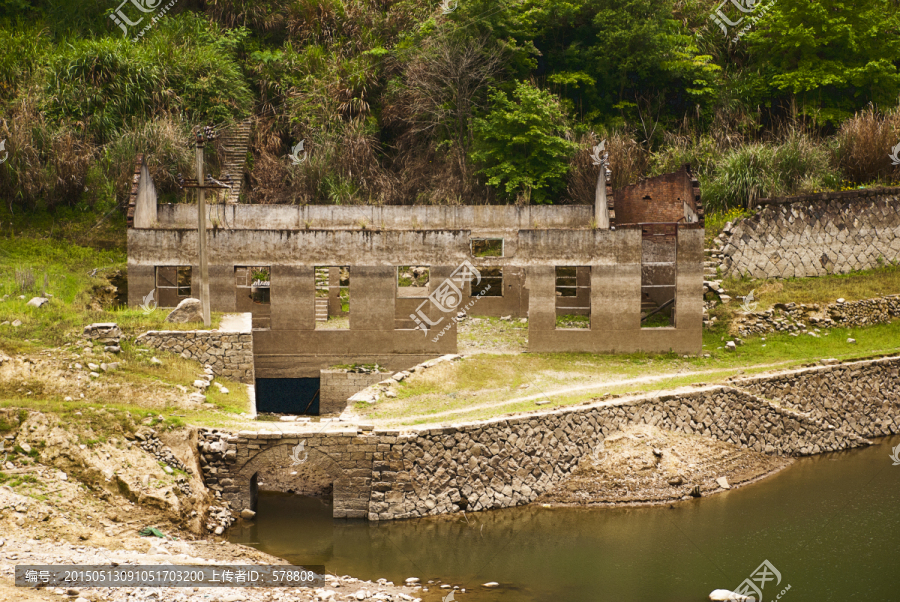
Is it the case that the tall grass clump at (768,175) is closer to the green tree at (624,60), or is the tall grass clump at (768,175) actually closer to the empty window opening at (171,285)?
the green tree at (624,60)

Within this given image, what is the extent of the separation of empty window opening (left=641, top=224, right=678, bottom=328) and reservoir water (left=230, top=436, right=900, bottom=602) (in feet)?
29.5

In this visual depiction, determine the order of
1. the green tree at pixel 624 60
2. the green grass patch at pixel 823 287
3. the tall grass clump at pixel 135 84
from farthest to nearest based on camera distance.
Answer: the green tree at pixel 624 60 < the tall grass clump at pixel 135 84 < the green grass patch at pixel 823 287

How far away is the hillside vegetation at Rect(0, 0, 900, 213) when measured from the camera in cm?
3247

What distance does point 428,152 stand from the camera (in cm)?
3784

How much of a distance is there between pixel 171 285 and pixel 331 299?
5.49m

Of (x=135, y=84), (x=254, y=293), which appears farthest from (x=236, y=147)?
(x=254, y=293)

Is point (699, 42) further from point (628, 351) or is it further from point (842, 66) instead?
point (628, 351)

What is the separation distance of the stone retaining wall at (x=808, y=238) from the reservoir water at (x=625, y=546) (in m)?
11.2

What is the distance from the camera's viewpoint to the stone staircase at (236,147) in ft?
114

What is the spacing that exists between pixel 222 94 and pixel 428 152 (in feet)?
29.5

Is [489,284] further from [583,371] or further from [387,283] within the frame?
[583,371]

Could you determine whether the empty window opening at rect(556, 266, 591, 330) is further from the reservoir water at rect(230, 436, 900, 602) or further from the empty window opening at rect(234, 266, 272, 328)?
the reservoir water at rect(230, 436, 900, 602)

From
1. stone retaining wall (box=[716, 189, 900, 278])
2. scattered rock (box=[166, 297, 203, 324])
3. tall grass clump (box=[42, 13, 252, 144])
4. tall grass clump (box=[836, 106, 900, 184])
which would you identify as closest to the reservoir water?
scattered rock (box=[166, 297, 203, 324])

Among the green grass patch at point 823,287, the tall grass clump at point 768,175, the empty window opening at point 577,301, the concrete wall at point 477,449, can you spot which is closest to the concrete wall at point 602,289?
the empty window opening at point 577,301
